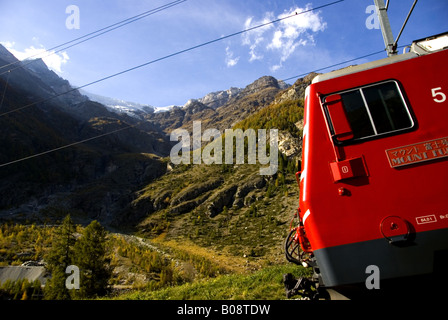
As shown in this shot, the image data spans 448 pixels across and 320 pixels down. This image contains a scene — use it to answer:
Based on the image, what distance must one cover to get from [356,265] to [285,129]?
72.0 meters

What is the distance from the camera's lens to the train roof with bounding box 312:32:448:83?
3.90 m

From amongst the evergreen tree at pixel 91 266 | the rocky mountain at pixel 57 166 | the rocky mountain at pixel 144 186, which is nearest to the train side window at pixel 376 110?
the evergreen tree at pixel 91 266

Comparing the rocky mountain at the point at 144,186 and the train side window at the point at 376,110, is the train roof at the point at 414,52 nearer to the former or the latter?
the train side window at the point at 376,110

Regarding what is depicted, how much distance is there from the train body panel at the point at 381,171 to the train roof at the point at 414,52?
0.04 m

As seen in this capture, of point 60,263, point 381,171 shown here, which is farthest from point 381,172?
point 60,263

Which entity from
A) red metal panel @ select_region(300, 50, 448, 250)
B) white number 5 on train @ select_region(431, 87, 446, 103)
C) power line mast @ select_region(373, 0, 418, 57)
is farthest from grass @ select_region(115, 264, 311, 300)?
power line mast @ select_region(373, 0, 418, 57)

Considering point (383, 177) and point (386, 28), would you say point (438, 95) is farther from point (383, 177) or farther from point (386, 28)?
point (386, 28)

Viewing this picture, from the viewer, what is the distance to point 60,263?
61.3 feet

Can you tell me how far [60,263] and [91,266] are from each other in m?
3.13

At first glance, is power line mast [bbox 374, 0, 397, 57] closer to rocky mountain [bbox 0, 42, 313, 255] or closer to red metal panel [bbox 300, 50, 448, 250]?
red metal panel [bbox 300, 50, 448, 250]

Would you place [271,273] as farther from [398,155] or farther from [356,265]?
[398,155]

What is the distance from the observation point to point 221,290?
7117 mm

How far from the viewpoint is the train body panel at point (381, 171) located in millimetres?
3348

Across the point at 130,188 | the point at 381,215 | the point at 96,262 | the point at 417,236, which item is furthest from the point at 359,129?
the point at 130,188
